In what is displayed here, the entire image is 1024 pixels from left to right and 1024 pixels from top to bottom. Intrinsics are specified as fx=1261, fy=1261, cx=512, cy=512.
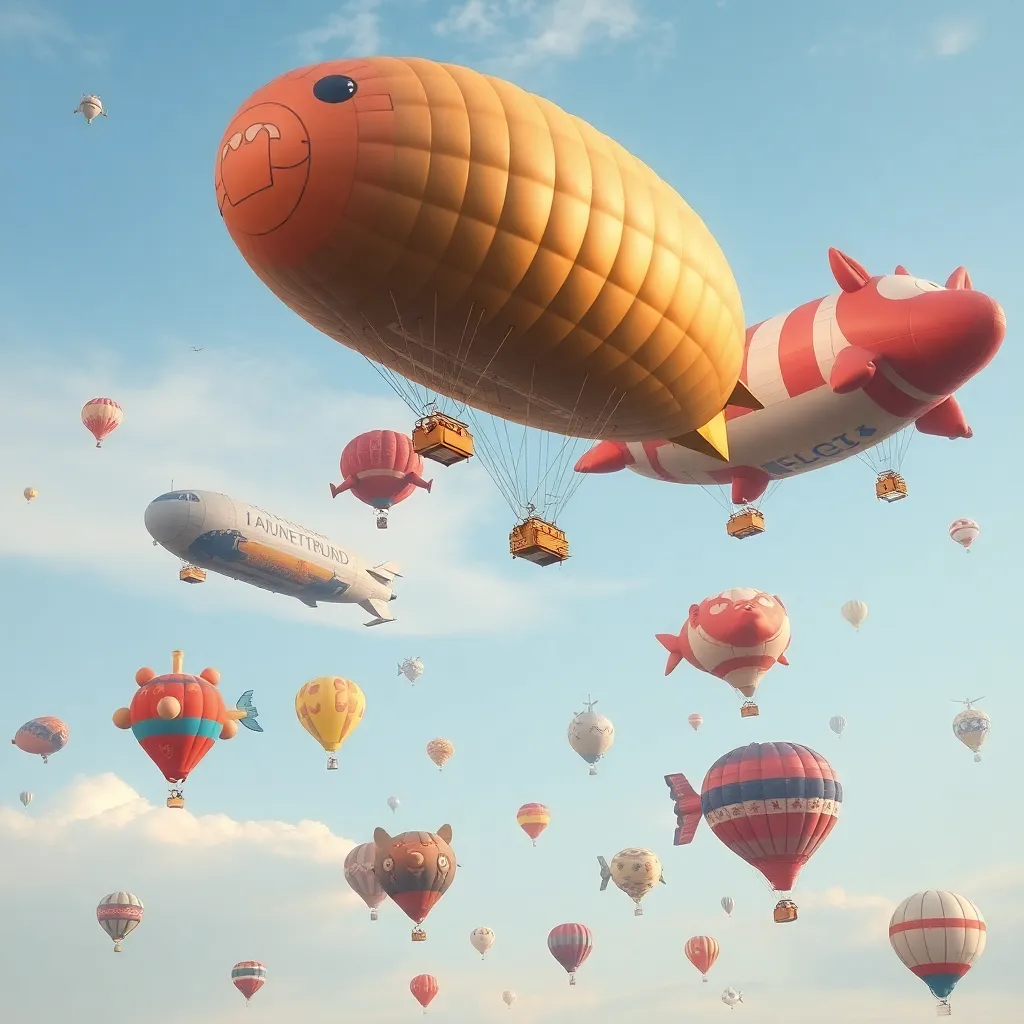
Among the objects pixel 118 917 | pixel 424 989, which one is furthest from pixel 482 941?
pixel 118 917

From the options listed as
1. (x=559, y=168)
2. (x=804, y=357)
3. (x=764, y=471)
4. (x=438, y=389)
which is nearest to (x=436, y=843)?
(x=764, y=471)

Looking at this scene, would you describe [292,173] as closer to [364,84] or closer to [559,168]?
[364,84]

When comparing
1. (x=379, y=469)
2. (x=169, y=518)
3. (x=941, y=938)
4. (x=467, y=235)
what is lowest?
(x=941, y=938)

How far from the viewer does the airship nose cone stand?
41.7m

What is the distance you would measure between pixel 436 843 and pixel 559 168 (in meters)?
33.2

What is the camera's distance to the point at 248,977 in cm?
5784

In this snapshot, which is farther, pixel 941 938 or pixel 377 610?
pixel 377 610

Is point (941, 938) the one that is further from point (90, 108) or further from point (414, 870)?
point (90, 108)

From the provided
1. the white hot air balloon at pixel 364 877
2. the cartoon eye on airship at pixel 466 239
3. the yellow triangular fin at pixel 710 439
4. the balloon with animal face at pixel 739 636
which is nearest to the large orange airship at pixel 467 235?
the cartoon eye on airship at pixel 466 239

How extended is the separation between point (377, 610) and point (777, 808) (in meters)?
19.1

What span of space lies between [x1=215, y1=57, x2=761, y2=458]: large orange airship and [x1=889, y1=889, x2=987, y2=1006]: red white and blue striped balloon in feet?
94.3

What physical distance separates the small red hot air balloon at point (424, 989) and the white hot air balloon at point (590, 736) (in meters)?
13.0

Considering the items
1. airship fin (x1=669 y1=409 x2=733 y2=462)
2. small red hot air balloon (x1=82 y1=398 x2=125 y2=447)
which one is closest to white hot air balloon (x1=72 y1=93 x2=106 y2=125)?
small red hot air balloon (x1=82 y1=398 x2=125 y2=447)

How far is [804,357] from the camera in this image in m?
26.6
